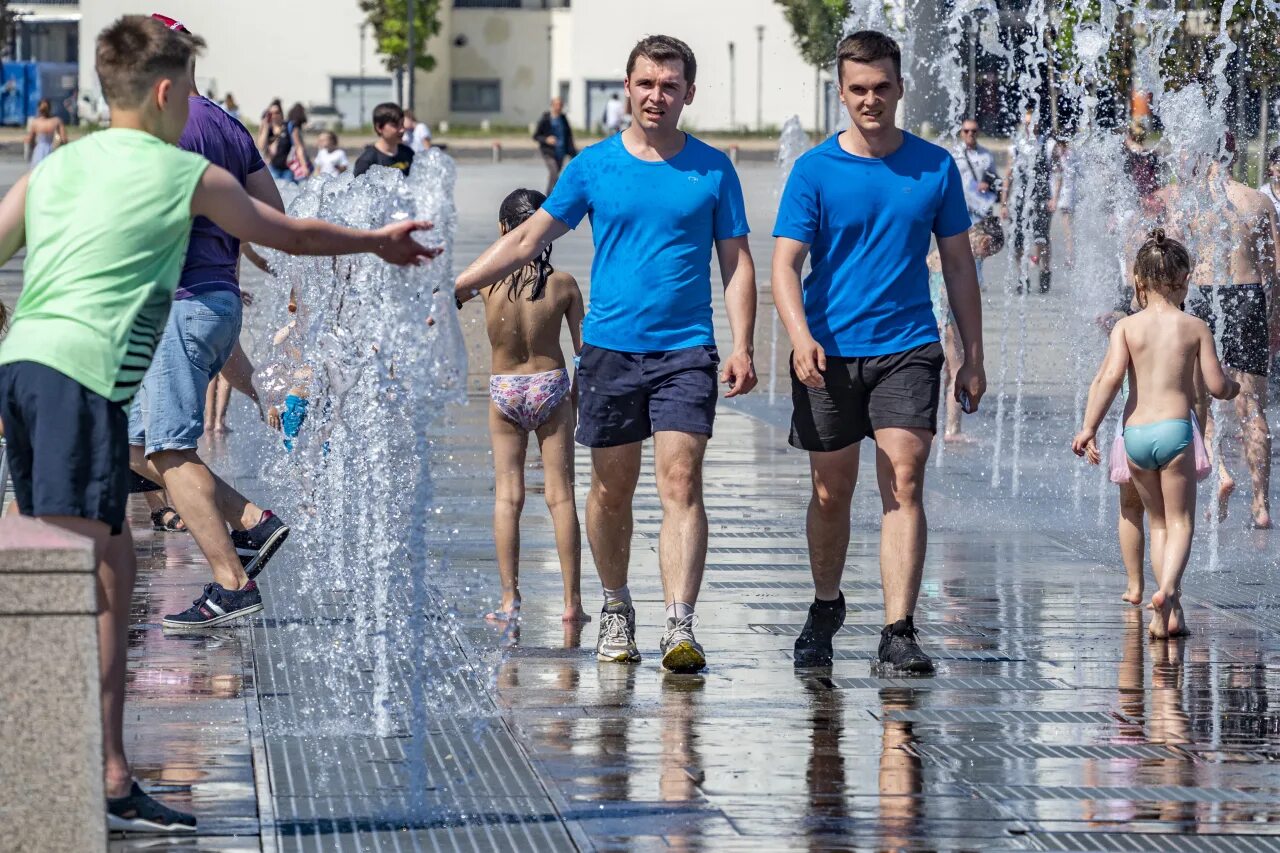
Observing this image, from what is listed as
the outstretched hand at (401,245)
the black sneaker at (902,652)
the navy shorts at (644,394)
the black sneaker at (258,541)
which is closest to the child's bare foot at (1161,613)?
the black sneaker at (902,652)

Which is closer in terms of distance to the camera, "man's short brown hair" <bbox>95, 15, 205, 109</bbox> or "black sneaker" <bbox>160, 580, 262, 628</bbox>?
"man's short brown hair" <bbox>95, 15, 205, 109</bbox>

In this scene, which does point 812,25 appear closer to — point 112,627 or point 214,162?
point 214,162

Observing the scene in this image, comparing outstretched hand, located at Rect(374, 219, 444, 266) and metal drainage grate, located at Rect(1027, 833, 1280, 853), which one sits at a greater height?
outstretched hand, located at Rect(374, 219, 444, 266)

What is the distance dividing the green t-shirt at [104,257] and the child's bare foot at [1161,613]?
359 centimetres

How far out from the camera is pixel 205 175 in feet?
15.0

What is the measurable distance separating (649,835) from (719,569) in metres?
3.62

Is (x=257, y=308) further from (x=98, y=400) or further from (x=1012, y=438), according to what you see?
(x=98, y=400)

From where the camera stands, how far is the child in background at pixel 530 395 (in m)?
7.07

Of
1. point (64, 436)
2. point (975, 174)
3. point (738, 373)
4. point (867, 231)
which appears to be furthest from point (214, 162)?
point (975, 174)

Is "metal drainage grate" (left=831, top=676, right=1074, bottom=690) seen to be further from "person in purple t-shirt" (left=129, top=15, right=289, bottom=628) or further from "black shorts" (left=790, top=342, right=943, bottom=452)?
"person in purple t-shirt" (left=129, top=15, right=289, bottom=628)

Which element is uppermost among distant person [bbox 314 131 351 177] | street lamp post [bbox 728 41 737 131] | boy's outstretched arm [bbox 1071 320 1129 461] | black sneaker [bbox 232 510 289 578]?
street lamp post [bbox 728 41 737 131]

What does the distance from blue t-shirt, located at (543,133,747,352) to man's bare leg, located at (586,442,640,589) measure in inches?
15.4

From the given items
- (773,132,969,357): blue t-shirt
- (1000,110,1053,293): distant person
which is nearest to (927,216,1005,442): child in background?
(1000,110,1053,293): distant person

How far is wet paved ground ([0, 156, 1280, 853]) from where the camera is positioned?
15.6 ft
